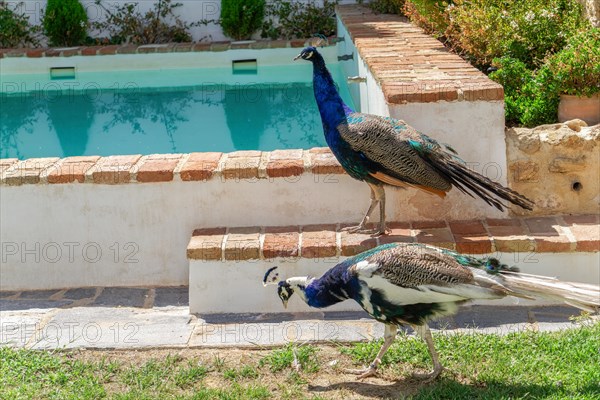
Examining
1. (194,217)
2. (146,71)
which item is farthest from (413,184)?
(146,71)

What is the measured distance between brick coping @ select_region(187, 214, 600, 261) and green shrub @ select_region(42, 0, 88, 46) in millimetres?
9115

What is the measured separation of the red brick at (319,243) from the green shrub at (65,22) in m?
9.39

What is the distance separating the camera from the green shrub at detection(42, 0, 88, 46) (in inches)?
558

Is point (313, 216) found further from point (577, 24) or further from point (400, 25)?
point (400, 25)

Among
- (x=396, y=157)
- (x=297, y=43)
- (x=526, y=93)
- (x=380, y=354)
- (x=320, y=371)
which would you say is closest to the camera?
(x=380, y=354)

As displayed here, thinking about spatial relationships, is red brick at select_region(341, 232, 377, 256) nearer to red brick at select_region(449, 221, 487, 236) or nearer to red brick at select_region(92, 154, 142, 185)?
red brick at select_region(449, 221, 487, 236)

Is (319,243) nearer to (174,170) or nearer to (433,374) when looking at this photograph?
(174,170)

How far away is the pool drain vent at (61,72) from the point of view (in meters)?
13.3

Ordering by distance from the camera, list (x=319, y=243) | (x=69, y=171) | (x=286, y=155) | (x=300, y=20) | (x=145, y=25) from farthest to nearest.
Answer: (x=145, y=25), (x=300, y=20), (x=286, y=155), (x=69, y=171), (x=319, y=243)

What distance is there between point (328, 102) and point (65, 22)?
958 cm

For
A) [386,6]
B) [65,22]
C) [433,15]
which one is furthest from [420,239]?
[65,22]

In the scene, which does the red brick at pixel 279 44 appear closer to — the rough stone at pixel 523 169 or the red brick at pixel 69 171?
the red brick at pixel 69 171

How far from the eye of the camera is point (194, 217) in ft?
20.2

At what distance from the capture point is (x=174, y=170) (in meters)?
6.07
